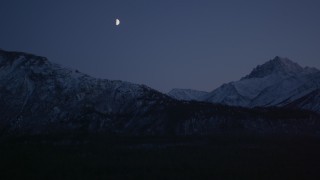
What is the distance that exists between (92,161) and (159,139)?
5097 cm

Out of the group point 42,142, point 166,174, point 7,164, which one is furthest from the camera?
point 42,142

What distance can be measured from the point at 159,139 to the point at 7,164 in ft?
238

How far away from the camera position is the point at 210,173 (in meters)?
132

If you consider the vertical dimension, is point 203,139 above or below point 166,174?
above

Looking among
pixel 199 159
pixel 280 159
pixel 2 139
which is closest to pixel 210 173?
pixel 199 159

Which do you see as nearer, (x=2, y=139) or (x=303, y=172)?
(x=303, y=172)

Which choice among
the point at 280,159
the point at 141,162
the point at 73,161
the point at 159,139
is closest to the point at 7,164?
the point at 73,161

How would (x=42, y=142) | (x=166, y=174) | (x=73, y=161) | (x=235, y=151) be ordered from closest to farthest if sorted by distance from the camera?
(x=166, y=174) → (x=73, y=161) → (x=235, y=151) → (x=42, y=142)

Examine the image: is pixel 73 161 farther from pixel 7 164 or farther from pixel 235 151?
pixel 235 151

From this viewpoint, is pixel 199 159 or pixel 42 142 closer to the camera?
pixel 199 159

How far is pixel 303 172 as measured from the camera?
133 meters

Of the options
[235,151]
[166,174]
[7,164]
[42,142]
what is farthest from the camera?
[42,142]

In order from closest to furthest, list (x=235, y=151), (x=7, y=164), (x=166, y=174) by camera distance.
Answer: (x=166, y=174), (x=7, y=164), (x=235, y=151)

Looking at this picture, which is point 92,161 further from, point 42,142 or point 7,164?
point 42,142
